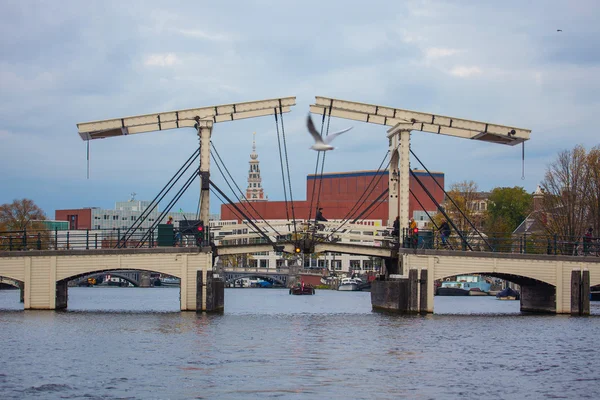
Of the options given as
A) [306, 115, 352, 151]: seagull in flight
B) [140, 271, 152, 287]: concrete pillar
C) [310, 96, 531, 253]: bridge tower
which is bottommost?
[140, 271, 152, 287]: concrete pillar

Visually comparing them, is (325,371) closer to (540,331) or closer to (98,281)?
(540,331)

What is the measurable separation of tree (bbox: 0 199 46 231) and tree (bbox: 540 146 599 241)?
60.5 meters

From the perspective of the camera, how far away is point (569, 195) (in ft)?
219

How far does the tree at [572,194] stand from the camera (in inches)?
2618

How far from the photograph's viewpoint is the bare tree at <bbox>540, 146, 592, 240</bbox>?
66.6 meters

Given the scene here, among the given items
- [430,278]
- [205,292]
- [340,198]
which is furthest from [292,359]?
[340,198]

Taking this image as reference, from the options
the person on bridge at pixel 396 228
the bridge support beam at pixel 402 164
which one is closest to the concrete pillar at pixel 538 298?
the person on bridge at pixel 396 228

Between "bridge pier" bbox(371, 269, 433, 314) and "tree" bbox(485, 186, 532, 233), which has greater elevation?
"tree" bbox(485, 186, 532, 233)

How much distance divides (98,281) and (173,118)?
116324 millimetres

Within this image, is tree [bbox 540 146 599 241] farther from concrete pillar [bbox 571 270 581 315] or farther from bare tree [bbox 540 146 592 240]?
concrete pillar [bbox 571 270 581 315]

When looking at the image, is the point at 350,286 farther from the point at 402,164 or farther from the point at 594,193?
the point at 402,164

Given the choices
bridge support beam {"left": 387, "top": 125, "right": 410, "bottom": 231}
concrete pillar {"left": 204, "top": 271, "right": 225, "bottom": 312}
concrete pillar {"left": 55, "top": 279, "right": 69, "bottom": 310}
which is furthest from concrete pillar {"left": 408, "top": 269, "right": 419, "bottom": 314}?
concrete pillar {"left": 55, "top": 279, "right": 69, "bottom": 310}

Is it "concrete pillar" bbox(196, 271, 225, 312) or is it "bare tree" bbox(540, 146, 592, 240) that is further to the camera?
"bare tree" bbox(540, 146, 592, 240)

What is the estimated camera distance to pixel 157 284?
493 ft
